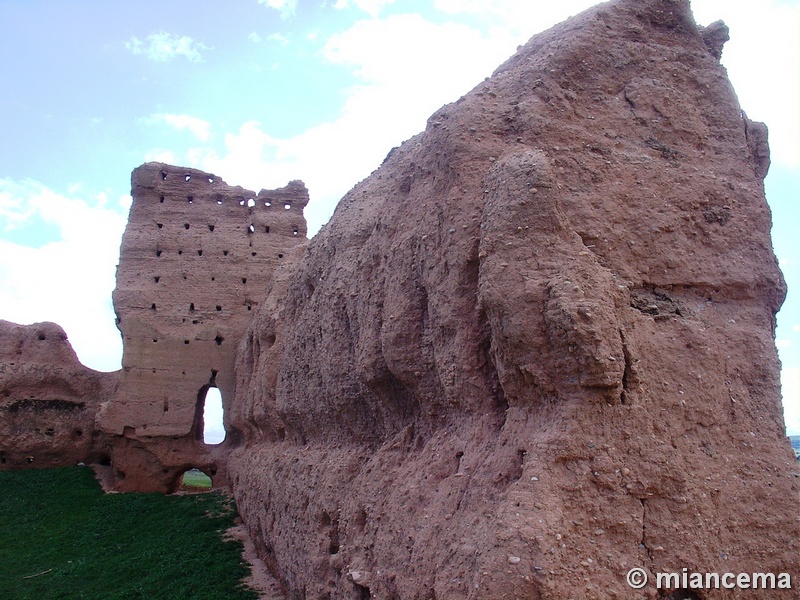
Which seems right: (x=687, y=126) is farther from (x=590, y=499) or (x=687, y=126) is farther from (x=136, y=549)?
(x=136, y=549)

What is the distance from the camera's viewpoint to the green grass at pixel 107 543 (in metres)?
9.05

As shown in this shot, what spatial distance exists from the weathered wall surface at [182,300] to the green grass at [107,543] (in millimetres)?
1188

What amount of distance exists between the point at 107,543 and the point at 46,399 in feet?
17.5

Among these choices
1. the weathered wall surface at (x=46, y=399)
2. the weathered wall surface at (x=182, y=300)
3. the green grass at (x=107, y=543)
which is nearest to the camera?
the green grass at (x=107, y=543)

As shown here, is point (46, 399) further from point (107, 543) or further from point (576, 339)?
point (576, 339)

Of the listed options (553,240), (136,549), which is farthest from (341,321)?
(136,549)

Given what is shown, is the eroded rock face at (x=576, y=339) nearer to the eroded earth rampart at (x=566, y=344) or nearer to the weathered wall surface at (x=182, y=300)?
the eroded earth rampart at (x=566, y=344)

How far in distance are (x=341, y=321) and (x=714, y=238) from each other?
353 centimetres

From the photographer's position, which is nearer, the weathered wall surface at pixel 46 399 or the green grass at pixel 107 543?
the green grass at pixel 107 543

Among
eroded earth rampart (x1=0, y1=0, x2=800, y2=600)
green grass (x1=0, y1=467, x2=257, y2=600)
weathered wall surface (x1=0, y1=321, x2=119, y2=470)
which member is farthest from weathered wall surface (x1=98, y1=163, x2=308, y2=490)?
eroded earth rampart (x1=0, y1=0, x2=800, y2=600)

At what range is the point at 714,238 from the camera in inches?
173

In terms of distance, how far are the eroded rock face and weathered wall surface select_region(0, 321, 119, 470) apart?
11.3 m

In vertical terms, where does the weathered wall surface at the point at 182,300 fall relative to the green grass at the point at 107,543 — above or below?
above

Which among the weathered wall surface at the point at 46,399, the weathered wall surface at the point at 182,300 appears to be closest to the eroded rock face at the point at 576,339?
the weathered wall surface at the point at 182,300
